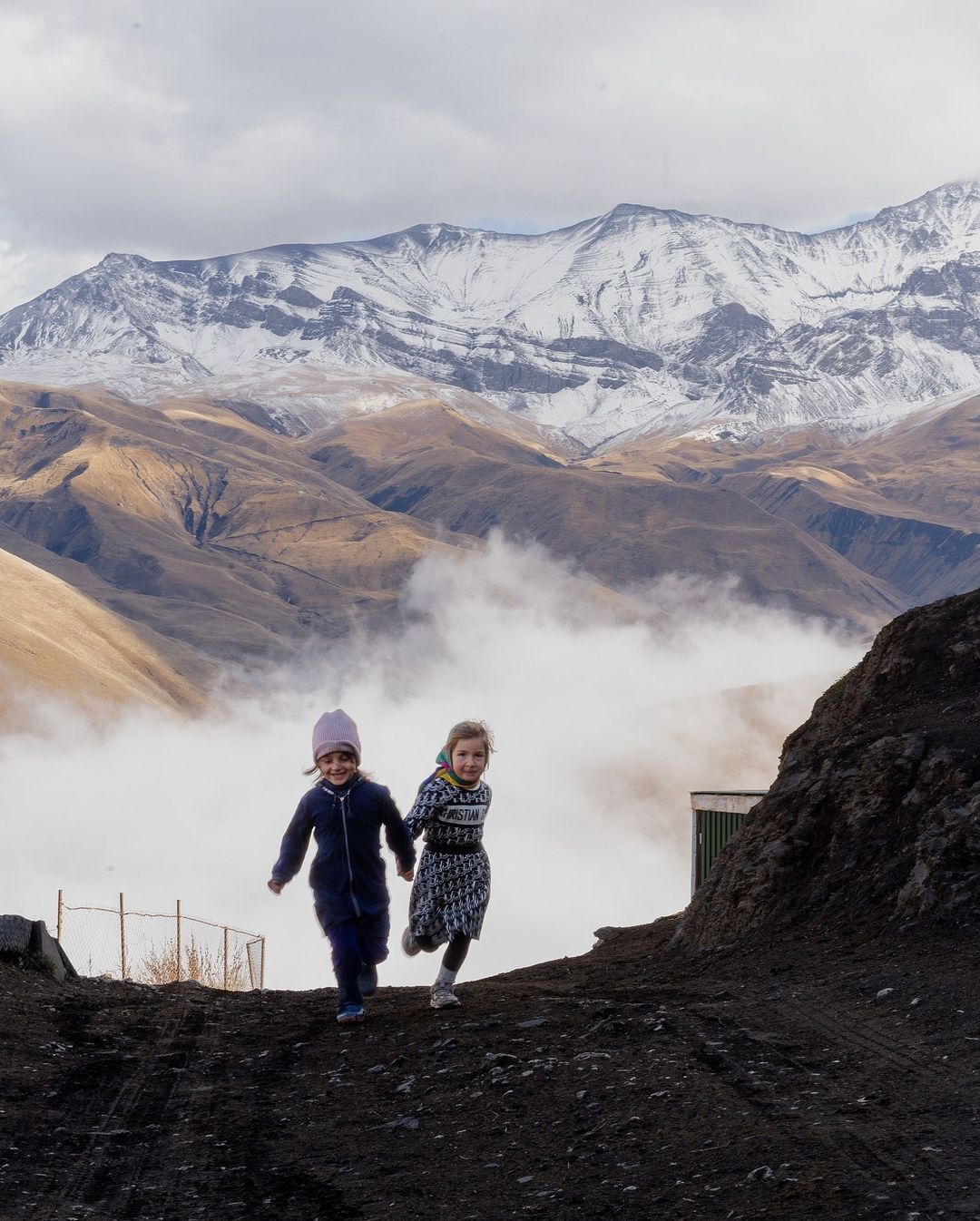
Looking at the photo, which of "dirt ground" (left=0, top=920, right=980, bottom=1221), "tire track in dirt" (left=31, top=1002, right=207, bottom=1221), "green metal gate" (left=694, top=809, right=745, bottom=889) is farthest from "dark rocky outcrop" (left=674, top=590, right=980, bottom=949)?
"green metal gate" (left=694, top=809, right=745, bottom=889)

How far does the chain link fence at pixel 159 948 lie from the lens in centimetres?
2072

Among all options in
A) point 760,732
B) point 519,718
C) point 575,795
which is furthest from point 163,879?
point 760,732

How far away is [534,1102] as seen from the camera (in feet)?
23.7

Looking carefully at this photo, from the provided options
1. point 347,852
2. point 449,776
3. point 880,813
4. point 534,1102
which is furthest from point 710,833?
point 534,1102

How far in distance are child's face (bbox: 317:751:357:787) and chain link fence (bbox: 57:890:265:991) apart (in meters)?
5.30

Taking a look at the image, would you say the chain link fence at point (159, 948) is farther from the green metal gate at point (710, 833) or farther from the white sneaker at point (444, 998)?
the green metal gate at point (710, 833)

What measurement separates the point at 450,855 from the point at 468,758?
0.69 meters

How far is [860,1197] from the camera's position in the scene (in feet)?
17.9

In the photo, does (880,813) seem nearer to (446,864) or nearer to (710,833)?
(446,864)

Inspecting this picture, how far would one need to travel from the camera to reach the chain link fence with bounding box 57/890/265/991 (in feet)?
68.0

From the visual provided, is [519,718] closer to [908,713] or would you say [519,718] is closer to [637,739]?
[637,739]

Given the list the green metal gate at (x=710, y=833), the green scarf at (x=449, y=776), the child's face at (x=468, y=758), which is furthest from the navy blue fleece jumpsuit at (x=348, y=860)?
the green metal gate at (x=710, y=833)

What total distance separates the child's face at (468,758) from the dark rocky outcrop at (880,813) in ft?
9.21

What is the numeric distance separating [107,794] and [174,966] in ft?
581
